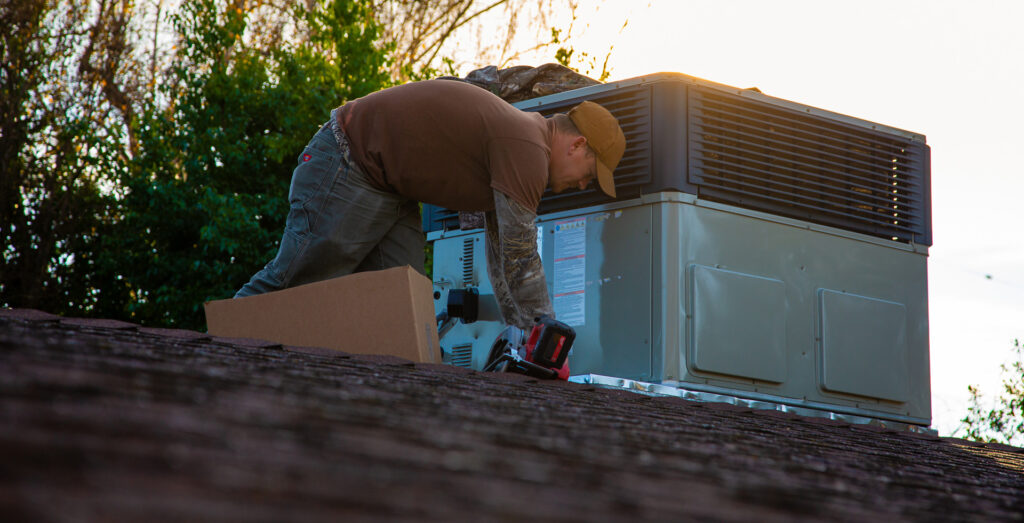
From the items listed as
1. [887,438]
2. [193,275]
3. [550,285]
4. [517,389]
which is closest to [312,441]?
[517,389]

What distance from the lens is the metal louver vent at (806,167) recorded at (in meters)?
5.71

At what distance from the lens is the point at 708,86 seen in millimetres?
5707

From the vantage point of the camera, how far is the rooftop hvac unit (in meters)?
5.52

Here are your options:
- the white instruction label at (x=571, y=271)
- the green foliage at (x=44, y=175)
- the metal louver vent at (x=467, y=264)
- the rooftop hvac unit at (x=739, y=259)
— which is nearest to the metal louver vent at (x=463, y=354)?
the rooftop hvac unit at (x=739, y=259)

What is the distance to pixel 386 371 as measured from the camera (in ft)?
10.0

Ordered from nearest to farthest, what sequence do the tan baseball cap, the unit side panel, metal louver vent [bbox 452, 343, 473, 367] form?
the tan baseball cap, the unit side panel, metal louver vent [bbox 452, 343, 473, 367]

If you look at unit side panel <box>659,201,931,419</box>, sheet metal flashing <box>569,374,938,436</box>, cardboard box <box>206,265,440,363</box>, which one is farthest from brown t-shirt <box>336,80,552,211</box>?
unit side panel <box>659,201,931,419</box>

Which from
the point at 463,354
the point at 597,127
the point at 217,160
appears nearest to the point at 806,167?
the point at 597,127

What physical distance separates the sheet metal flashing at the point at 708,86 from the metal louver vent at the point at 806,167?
0.10 feet

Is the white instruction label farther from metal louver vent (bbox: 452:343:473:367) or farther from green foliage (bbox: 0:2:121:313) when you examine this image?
green foliage (bbox: 0:2:121:313)

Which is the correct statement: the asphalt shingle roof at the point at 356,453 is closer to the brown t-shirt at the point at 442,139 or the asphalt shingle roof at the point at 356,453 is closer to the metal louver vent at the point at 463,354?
the brown t-shirt at the point at 442,139

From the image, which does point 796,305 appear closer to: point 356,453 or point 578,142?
point 578,142

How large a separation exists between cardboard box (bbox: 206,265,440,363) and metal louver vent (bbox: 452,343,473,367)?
6.25 ft

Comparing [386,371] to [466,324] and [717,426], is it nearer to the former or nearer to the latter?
[717,426]
